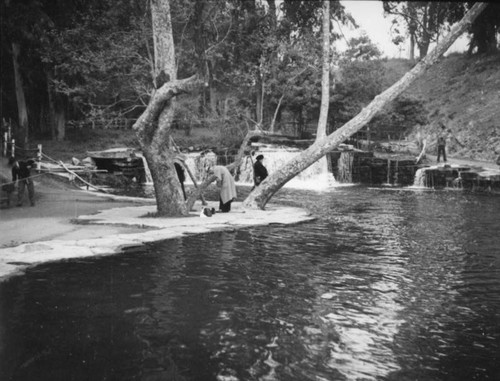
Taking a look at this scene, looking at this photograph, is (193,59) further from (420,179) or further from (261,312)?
(261,312)

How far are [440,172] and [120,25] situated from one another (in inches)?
643

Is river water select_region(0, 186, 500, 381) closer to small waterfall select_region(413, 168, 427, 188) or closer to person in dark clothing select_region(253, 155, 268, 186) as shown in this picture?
person in dark clothing select_region(253, 155, 268, 186)

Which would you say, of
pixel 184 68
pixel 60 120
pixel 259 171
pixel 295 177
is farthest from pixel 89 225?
pixel 184 68

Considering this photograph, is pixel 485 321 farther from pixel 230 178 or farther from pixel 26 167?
pixel 26 167

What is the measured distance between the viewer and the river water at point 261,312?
13.6ft

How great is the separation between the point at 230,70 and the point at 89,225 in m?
23.4

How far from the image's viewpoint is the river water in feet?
13.6

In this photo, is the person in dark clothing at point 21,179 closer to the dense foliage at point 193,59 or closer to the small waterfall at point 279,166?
the dense foliage at point 193,59

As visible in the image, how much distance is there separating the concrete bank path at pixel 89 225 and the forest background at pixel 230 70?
12.9 feet

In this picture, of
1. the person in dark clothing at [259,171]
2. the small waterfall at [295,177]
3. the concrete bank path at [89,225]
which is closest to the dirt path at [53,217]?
the concrete bank path at [89,225]

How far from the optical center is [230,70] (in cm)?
3167

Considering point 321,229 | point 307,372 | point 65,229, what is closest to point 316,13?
point 321,229

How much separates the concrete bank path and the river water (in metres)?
0.33


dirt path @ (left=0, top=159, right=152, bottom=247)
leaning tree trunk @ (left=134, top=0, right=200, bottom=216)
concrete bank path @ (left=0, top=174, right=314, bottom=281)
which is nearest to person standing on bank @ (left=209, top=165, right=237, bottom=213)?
concrete bank path @ (left=0, top=174, right=314, bottom=281)
